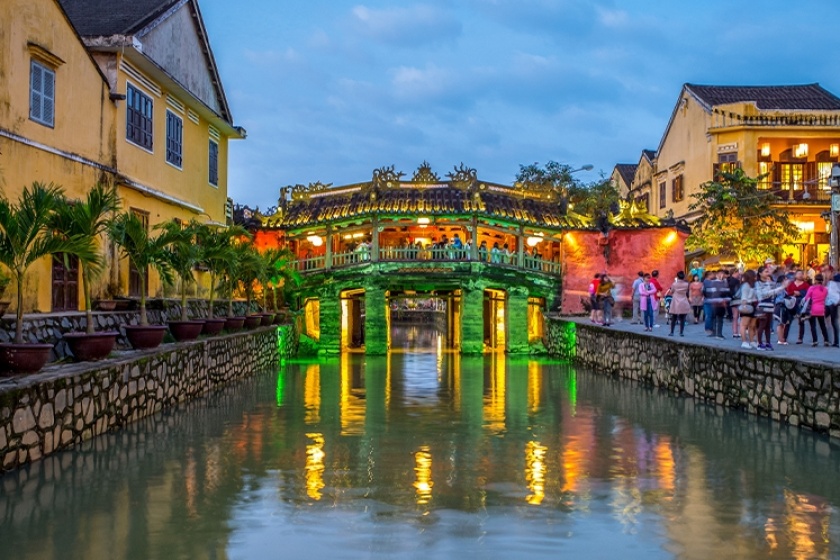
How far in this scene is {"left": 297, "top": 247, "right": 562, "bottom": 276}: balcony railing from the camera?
29703 mm

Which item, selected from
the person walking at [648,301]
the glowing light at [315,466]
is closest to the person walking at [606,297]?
the person walking at [648,301]

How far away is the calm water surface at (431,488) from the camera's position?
6262mm

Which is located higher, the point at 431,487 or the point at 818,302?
the point at 818,302

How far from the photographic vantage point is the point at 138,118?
19312mm

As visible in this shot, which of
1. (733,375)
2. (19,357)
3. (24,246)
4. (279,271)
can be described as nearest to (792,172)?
(279,271)

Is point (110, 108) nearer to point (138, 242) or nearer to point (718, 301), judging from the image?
point (138, 242)

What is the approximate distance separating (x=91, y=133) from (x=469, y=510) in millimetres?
12885

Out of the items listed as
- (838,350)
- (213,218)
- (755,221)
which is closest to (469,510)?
(838,350)

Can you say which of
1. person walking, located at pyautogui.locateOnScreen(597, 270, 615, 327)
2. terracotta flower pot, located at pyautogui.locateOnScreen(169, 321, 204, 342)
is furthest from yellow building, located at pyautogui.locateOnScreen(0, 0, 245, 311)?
person walking, located at pyautogui.locateOnScreen(597, 270, 615, 327)

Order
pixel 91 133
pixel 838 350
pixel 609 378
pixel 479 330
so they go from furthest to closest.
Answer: pixel 479 330
pixel 609 378
pixel 91 133
pixel 838 350

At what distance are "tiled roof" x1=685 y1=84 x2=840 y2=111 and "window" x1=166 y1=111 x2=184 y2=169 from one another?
25.0 meters

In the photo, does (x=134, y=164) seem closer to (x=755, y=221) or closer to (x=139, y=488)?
(x=139, y=488)

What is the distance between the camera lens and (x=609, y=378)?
823 inches

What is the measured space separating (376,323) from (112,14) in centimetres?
1358
